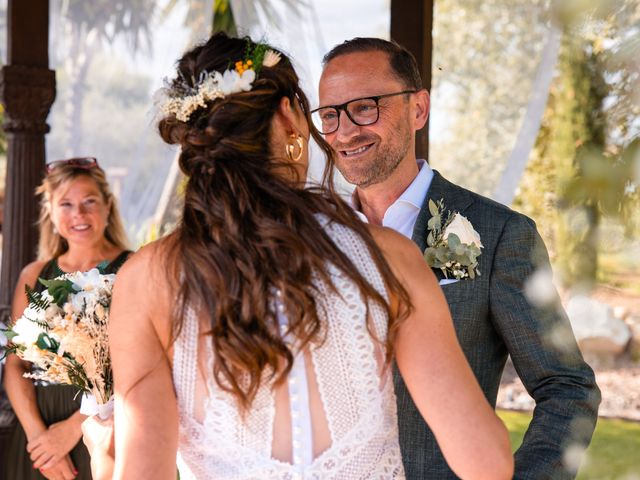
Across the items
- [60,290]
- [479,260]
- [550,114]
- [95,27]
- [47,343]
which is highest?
[95,27]

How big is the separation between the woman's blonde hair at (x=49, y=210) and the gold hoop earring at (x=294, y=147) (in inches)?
103

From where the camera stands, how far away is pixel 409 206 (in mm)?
2277

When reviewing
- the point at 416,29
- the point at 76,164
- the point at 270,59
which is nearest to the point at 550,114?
the point at 416,29

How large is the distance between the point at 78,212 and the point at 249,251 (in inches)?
106

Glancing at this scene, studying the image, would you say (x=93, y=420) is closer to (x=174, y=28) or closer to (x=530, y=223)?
(x=530, y=223)

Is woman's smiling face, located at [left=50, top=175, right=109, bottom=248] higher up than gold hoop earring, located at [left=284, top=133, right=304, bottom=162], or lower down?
lower down

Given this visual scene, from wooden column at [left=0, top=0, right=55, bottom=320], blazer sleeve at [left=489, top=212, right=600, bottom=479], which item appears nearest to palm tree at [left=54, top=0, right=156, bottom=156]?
→ wooden column at [left=0, top=0, right=55, bottom=320]

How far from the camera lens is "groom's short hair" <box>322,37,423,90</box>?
2.36m

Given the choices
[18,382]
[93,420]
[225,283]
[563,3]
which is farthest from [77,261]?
[563,3]

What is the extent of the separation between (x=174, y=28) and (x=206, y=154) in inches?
180

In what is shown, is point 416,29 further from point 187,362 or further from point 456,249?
point 187,362

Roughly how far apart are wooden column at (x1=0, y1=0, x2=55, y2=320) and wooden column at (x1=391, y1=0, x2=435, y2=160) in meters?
1.69

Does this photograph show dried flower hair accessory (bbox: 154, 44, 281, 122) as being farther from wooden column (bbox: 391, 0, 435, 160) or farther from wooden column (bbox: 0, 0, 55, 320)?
wooden column (bbox: 0, 0, 55, 320)

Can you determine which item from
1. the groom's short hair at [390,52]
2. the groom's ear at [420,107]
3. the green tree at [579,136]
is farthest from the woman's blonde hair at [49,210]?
the green tree at [579,136]
